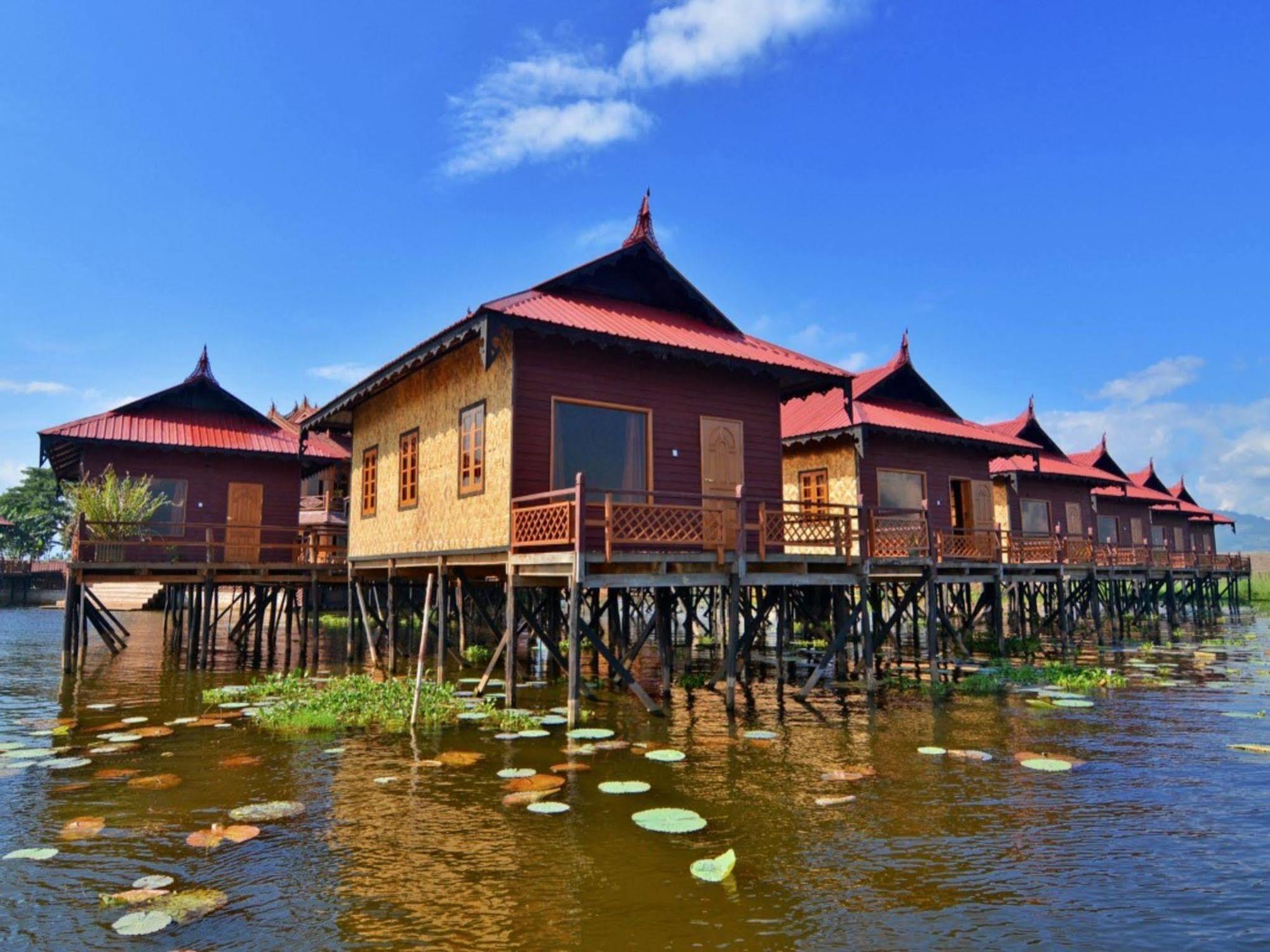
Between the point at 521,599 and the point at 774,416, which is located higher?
the point at 774,416

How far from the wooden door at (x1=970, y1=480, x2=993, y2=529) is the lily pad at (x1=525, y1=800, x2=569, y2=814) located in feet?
62.6

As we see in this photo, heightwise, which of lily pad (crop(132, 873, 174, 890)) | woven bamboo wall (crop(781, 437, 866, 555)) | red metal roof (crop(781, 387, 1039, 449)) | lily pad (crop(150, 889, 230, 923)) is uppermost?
red metal roof (crop(781, 387, 1039, 449))

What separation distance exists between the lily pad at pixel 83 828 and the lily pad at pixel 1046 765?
994 cm

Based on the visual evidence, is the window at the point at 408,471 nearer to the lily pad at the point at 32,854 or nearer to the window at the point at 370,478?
the window at the point at 370,478

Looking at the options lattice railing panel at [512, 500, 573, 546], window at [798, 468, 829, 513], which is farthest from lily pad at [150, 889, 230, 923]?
window at [798, 468, 829, 513]

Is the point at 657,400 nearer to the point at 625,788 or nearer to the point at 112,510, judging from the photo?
the point at 625,788

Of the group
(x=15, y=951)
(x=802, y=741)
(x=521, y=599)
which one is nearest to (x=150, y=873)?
(x=15, y=951)

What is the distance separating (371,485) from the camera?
62.0 feet

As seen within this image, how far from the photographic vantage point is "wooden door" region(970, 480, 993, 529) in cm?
2427

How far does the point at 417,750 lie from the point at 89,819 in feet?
12.4

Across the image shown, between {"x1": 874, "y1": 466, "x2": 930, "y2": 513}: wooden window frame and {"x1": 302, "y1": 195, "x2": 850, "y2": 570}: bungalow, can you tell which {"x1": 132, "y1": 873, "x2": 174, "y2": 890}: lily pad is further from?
{"x1": 874, "y1": 466, "x2": 930, "y2": 513}: wooden window frame

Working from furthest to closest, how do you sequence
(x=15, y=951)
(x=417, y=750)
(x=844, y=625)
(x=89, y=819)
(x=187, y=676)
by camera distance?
(x=187, y=676) < (x=844, y=625) < (x=417, y=750) < (x=89, y=819) < (x=15, y=951)

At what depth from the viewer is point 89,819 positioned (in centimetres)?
776

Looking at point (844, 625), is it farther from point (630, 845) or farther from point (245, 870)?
point (245, 870)
